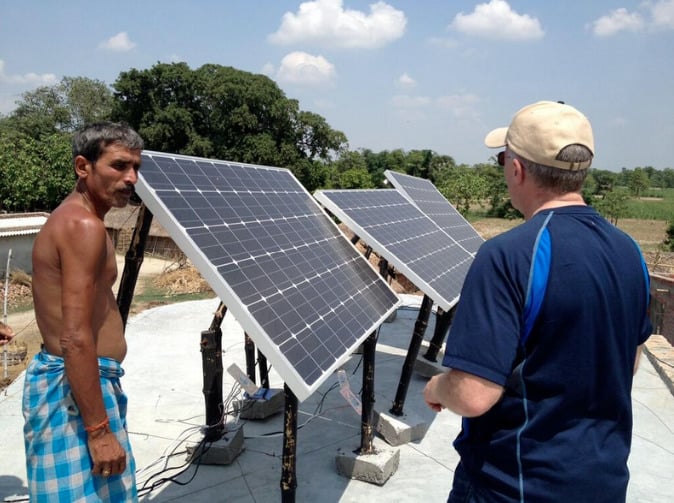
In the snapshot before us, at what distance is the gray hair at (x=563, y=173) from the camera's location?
1.91m

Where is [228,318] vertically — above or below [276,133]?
below

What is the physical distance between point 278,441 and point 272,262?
2.52 meters

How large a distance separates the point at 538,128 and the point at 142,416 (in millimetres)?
5618

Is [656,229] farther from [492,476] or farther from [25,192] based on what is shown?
[492,476]

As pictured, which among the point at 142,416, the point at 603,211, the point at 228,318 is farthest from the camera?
the point at 603,211

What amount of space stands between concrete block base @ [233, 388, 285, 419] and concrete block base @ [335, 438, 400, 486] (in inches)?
51.2

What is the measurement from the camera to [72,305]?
7.89 feet

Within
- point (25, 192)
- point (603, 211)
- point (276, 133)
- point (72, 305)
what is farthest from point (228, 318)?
point (603, 211)

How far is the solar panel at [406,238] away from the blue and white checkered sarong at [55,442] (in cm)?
355

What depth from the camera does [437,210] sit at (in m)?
Result: 10.1

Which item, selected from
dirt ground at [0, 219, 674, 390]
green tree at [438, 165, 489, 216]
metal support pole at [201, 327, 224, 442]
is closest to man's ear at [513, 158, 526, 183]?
metal support pole at [201, 327, 224, 442]

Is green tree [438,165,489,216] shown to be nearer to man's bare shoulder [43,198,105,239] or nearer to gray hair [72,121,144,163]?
gray hair [72,121,144,163]

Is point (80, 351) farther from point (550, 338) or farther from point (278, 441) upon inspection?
point (278, 441)

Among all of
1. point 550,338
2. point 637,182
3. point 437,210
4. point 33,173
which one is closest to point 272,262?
point 550,338
